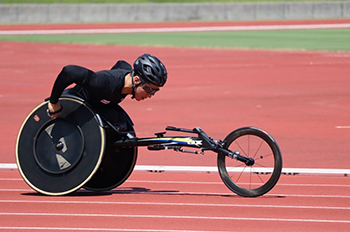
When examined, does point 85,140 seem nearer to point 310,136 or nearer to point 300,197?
point 300,197

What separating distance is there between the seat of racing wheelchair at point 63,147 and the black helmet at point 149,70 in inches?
23.6

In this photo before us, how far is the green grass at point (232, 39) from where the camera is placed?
28328 millimetres

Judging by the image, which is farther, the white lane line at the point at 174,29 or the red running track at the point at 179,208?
the white lane line at the point at 174,29

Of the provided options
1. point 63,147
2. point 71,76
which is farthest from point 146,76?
point 63,147

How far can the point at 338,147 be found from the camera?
10.6 m

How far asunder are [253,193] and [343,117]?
6996mm

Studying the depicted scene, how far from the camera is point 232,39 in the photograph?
31391 millimetres

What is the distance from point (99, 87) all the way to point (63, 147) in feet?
2.34

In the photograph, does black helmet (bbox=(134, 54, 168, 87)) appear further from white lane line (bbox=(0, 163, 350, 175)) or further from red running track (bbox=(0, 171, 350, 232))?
white lane line (bbox=(0, 163, 350, 175))

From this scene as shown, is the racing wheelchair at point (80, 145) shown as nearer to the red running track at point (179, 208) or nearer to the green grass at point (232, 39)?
the red running track at point (179, 208)

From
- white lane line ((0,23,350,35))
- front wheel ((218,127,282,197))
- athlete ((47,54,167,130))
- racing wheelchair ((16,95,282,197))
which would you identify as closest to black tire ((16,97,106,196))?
racing wheelchair ((16,95,282,197))

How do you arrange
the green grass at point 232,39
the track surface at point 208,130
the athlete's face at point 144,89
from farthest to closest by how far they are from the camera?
the green grass at point 232,39, the athlete's face at point 144,89, the track surface at point 208,130

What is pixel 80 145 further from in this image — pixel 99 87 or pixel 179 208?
pixel 179 208

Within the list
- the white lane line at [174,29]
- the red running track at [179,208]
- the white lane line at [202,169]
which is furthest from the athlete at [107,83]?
the white lane line at [174,29]
